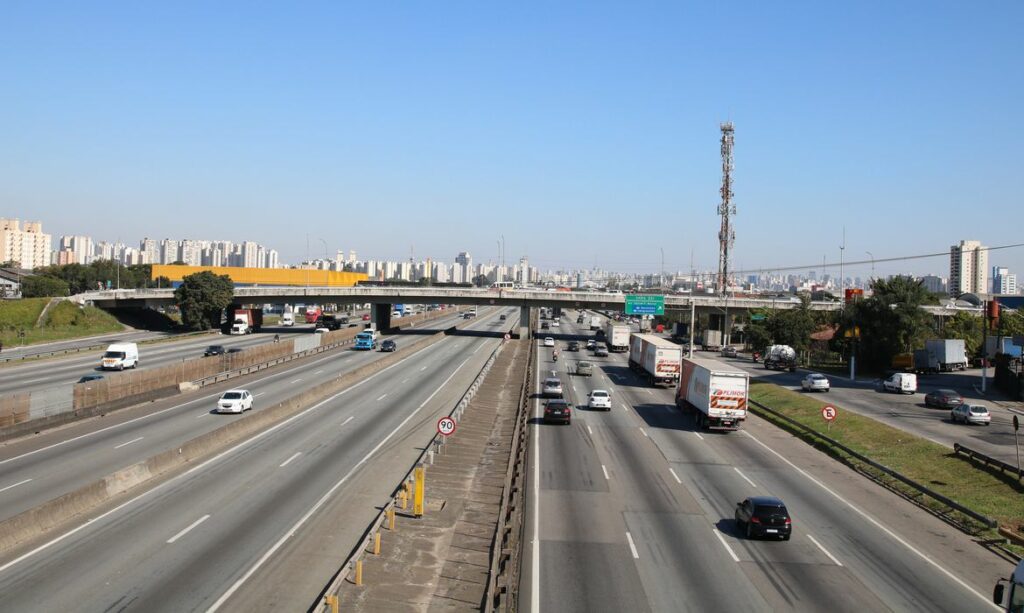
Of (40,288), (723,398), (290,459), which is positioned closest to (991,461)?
(723,398)

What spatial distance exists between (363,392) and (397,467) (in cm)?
2499

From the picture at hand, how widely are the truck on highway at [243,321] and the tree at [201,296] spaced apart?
226 centimetres

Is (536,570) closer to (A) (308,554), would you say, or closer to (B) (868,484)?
(A) (308,554)

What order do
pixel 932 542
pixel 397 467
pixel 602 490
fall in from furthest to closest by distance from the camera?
pixel 397 467
pixel 602 490
pixel 932 542

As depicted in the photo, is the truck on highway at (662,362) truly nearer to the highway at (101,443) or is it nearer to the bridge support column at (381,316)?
the highway at (101,443)

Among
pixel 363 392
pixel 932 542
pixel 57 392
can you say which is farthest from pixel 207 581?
pixel 363 392

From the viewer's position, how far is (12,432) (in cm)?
3388

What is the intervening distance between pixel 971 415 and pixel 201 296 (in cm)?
8800

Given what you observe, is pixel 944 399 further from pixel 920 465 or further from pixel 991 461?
pixel 991 461

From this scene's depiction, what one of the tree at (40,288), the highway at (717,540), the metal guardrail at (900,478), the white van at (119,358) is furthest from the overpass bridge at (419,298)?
the highway at (717,540)

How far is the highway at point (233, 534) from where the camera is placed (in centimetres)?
1667

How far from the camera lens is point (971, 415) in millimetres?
43906

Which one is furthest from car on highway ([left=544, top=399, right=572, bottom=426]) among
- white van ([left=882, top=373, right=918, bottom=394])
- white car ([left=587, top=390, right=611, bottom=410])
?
white van ([left=882, top=373, right=918, bottom=394])

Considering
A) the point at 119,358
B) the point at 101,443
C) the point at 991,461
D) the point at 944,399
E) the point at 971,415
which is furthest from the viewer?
the point at 119,358
